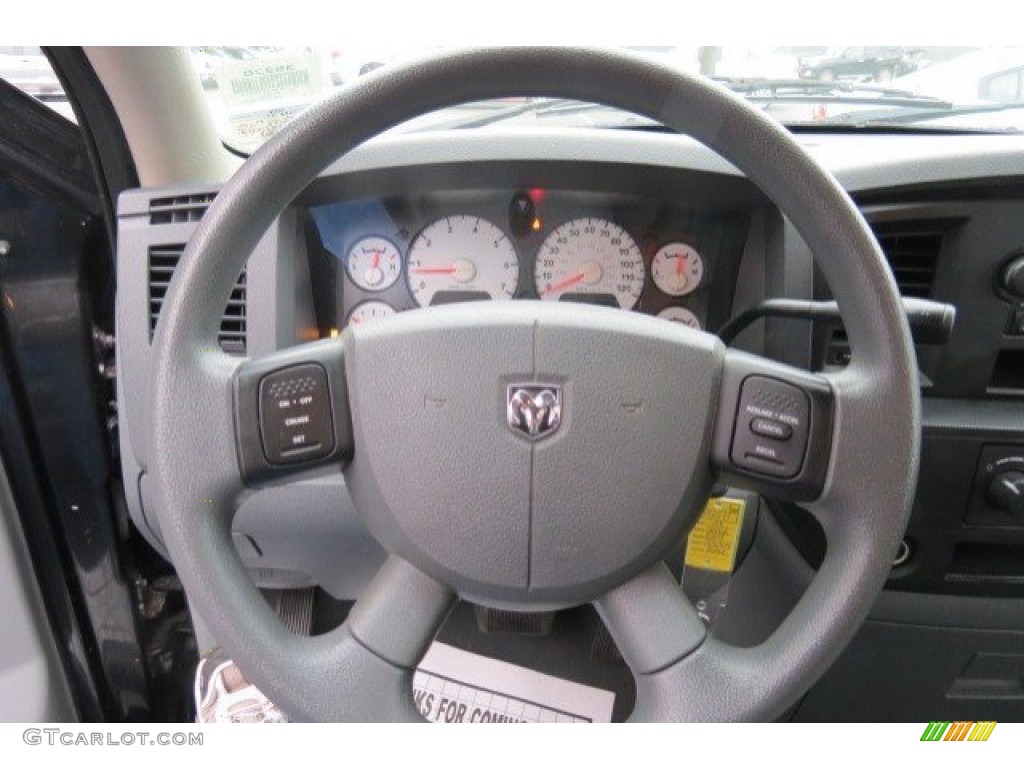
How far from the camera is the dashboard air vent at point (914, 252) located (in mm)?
1139

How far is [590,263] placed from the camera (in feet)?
4.10

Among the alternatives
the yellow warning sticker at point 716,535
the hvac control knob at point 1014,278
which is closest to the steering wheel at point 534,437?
the yellow warning sticker at point 716,535

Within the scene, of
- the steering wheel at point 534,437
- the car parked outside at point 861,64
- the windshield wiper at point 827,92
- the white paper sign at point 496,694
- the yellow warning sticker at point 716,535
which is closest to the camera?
the steering wheel at point 534,437

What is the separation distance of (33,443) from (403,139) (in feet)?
2.70

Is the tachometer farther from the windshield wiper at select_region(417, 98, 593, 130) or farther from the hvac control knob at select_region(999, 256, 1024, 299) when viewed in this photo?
the hvac control knob at select_region(999, 256, 1024, 299)

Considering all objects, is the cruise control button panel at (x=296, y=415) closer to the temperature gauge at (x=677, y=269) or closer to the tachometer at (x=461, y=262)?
the tachometer at (x=461, y=262)

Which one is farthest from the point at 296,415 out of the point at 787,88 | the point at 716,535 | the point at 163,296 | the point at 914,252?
the point at 787,88

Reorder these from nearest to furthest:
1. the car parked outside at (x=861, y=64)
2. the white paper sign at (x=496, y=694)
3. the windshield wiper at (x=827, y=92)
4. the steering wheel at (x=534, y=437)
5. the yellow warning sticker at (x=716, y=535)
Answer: the steering wheel at (x=534, y=437) < the yellow warning sticker at (x=716, y=535) < the white paper sign at (x=496, y=694) < the car parked outside at (x=861, y=64) < the windshield wiper at (x=827, y=92)

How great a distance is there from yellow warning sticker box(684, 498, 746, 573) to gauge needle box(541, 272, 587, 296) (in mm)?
403

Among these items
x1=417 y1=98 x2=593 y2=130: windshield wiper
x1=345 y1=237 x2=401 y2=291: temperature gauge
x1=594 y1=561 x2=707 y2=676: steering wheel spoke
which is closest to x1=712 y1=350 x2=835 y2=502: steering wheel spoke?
x1=594 y1=561 x2=707 y2=676: steering wheel spoke

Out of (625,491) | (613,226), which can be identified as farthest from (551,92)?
(613,226)

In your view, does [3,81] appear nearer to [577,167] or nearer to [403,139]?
[403,139]

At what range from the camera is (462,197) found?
120 centimetres

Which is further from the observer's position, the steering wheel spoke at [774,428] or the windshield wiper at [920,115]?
the windshield wiper at [920,115]
